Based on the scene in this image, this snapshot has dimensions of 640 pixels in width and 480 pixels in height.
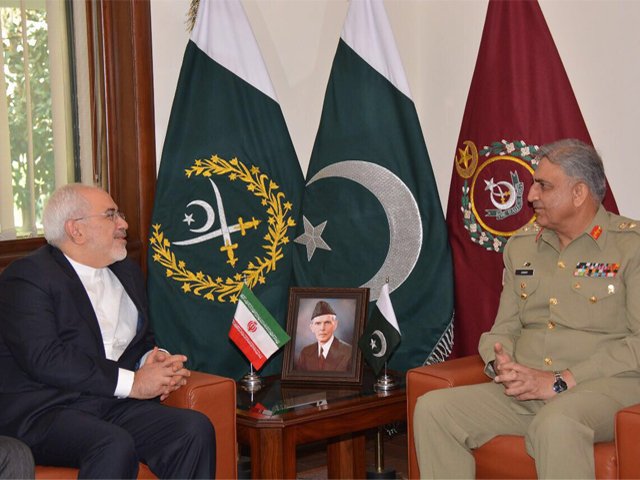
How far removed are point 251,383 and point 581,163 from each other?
4.71 ft

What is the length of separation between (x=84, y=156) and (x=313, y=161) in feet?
3.22

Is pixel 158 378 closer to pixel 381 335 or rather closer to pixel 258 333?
pixel 258 333

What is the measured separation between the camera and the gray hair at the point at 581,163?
2.94 meters

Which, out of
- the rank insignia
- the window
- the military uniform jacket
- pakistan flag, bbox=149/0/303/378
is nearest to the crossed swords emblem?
pakistan flag, bbox=149/0/303/378

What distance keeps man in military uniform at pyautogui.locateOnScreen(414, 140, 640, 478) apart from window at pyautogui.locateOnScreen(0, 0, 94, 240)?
1690 mm

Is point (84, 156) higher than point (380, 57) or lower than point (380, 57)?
lower

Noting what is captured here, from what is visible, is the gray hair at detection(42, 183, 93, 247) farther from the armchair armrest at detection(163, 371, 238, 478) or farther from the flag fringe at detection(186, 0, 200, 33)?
the flag fringe at detection(186, 0, 200, 33)

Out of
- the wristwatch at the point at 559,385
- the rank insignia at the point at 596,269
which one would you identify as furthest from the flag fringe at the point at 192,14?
the wristwatch at the point at 559,385

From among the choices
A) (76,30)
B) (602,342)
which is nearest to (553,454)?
(602,342)

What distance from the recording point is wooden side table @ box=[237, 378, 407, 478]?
2.89 metres

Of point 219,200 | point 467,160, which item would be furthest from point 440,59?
point 219,200

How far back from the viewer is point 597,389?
2.71 meters

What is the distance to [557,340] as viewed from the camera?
291 cm

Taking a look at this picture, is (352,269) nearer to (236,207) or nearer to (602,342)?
(236,207)
